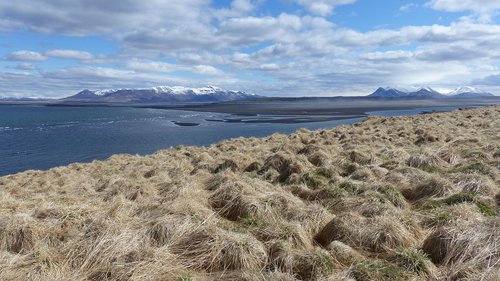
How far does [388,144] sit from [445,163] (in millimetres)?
6298

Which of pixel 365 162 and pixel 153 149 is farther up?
pixel 365 162

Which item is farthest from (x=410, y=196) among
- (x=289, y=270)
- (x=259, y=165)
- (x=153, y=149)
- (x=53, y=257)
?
(x=153, y=149)

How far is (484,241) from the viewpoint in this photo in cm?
597

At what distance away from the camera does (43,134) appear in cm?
7588

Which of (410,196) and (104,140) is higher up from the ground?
(410,196)

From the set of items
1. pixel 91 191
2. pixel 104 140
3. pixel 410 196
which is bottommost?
pixel 104 140

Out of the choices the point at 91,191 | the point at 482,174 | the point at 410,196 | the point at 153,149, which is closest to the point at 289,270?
the point at 410,196

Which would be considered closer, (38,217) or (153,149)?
(38,217)

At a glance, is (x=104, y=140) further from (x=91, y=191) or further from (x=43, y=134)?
(x=91, y=191)

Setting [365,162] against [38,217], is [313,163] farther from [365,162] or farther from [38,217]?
[38,217]

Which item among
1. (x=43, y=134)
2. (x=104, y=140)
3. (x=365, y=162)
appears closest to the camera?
(x=365, y=162)

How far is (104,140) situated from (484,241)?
66.3 m

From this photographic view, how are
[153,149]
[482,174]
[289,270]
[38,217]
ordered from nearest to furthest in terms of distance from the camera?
[289,270]
[38,217]
[482,174]
[153,149]

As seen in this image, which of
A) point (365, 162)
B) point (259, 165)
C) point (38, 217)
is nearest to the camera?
point (38, 217)
